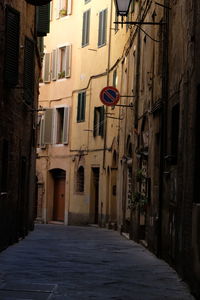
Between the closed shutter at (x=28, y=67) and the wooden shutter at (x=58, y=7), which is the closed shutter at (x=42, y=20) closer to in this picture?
the closed shutter at (x=28, y=67)

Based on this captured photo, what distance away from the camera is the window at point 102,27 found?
3047 cm

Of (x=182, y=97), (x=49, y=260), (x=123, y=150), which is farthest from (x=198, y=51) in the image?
(x=123, y=150)

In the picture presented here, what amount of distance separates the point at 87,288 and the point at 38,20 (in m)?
12.4

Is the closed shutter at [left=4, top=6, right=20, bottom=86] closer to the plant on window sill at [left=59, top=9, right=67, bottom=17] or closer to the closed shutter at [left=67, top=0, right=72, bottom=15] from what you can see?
the closed shutter at [left=67, top=0, right=72, bottom=15]

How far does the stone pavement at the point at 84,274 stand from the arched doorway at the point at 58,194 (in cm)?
1901

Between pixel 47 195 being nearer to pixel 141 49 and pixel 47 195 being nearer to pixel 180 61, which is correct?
pixel 141 49

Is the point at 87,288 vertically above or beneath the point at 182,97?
beneath

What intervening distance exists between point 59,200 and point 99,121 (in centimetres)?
642

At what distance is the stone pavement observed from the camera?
28.5 feet

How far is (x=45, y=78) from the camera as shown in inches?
1433

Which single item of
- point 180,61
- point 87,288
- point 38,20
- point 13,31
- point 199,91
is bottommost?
point 87,288

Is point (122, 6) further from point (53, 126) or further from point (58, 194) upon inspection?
point (58, 194)

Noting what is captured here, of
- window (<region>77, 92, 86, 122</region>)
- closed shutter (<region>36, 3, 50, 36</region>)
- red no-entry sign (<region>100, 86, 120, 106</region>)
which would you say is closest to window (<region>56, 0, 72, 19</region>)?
window (<region>77, 92, 86, 122</region>)

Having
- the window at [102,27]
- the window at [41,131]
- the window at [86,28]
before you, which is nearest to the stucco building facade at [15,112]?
the window at [102,27]
